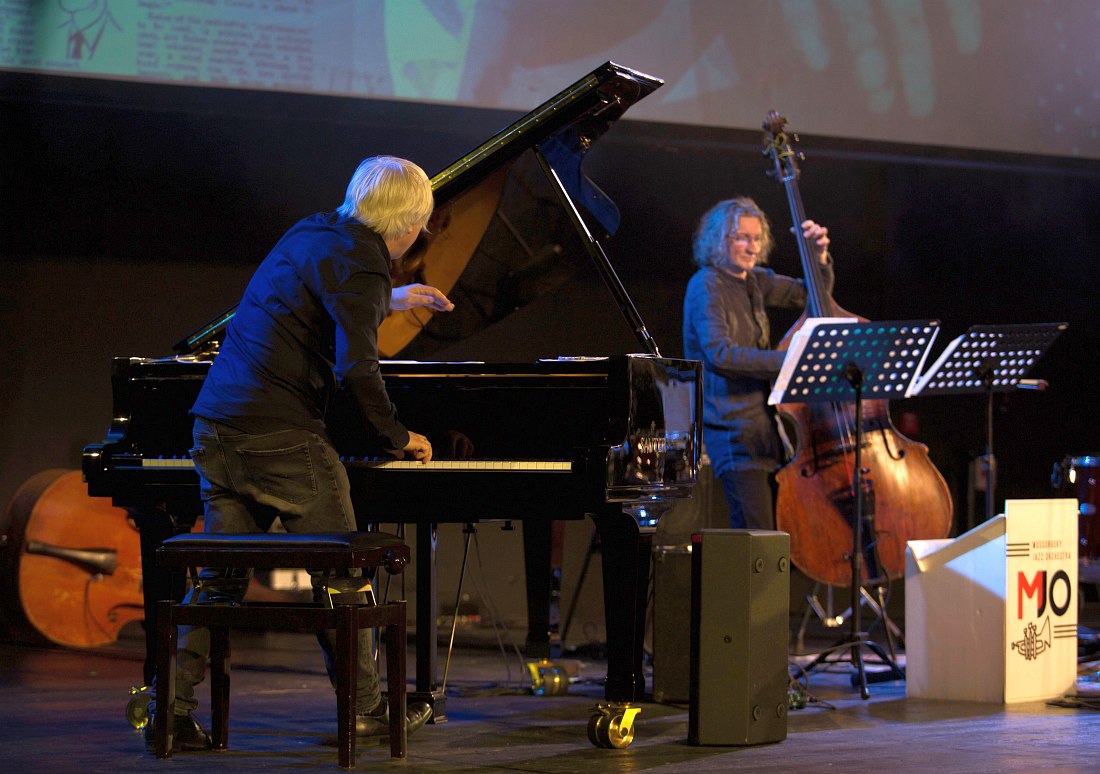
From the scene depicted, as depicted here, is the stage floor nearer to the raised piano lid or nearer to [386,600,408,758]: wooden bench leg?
[386,600,408,758]: wooden bench leg

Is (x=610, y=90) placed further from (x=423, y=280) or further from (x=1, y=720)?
(x=1, y=720)

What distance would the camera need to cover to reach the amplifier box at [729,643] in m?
3.51

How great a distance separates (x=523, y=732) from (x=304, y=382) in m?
1.23

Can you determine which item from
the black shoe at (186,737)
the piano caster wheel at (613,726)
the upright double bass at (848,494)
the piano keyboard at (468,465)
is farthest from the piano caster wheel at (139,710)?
the upright double bass at (848,494)

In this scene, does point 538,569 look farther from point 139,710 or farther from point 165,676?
point 165,676

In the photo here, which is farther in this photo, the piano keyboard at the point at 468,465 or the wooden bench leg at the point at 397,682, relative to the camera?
the piano keyboard at the point at 468,465

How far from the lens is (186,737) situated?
3.30 metres

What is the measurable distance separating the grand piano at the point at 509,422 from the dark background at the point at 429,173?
2.22 meters

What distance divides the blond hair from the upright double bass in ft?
6.27

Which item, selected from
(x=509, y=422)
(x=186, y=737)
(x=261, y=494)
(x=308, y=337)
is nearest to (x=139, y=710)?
(x=186, y=737)

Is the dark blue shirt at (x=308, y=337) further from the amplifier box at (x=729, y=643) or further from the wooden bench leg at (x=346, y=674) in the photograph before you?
the amplifier box at (x=729, y=643)

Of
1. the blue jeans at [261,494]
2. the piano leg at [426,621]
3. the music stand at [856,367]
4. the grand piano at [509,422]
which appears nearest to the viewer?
the blue jeans at [261,494]

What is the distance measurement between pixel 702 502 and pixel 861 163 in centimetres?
232

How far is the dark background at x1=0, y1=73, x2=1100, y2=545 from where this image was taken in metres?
6.19
